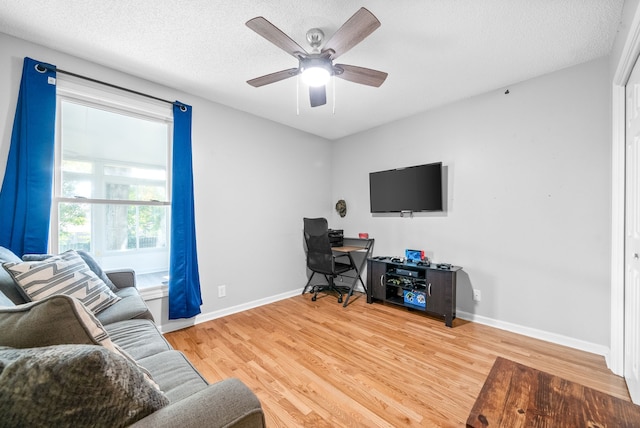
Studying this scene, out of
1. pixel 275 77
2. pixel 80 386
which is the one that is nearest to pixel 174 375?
pixel 80 386

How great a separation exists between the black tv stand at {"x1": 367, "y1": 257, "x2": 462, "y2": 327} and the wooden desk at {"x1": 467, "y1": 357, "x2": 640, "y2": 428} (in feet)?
5.68

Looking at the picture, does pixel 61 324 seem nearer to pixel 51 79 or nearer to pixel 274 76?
pixel 274 76

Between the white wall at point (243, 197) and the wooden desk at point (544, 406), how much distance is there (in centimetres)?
273

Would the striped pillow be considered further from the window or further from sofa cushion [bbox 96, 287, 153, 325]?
the window

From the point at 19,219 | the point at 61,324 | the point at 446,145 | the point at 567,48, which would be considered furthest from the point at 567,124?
the point at 19,219

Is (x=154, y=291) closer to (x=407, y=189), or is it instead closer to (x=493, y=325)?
(x=407, y=189)

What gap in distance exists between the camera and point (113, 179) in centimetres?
246

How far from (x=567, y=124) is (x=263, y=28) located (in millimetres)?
2645

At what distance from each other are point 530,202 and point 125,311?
3416 millimetres

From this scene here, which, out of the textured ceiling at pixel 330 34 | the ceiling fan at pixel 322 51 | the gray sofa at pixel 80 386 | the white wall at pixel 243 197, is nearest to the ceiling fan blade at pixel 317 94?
the ceiling fan at pixel 322 51

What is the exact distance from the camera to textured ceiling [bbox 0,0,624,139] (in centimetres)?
167

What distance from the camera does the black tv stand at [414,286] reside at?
9.04 feet

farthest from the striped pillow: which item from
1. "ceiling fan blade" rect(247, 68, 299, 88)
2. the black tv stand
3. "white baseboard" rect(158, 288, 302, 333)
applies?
the black tv stand

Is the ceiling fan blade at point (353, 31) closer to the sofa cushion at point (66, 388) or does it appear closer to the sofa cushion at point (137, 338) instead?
the sofa cushion at point (66, 388)
